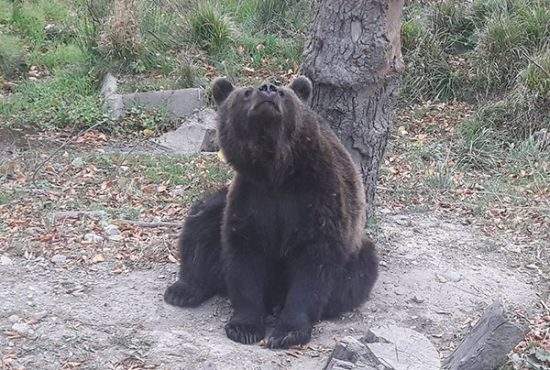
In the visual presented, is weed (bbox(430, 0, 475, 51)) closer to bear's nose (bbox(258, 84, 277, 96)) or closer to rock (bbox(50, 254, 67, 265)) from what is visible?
rock (bbox(50, 254, 67, 265))

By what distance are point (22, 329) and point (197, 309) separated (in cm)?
114

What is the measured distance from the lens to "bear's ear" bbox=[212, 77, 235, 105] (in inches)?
230

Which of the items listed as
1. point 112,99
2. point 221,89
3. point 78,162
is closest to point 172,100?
point 112,99

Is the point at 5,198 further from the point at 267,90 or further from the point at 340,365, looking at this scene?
the point at 340,365

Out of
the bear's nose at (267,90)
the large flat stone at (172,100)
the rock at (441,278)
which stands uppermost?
the bear's nose at (267,90)

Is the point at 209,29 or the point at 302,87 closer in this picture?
the point at 302,87

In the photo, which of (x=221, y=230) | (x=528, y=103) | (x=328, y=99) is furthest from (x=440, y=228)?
(x=528, y=103)

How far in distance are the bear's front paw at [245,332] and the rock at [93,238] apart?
178cm

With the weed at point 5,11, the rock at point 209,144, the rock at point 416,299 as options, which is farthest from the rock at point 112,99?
the rock at point 416,299

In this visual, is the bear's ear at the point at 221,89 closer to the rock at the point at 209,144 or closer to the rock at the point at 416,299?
the rock at the point at 416,299

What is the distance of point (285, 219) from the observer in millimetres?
5645

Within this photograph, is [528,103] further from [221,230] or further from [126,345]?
[126,345]

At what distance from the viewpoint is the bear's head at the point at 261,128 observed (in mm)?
5262

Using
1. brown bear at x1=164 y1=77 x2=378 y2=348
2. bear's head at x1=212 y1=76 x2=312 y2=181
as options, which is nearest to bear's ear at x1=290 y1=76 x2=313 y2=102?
brown bear at x1=164 y1=77 x2=378 y2=348
